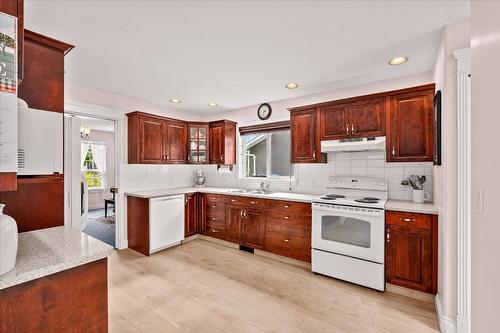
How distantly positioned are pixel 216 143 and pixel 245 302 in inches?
118

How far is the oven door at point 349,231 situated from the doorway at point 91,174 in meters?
2.47

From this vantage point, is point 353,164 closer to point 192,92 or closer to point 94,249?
point 192,92

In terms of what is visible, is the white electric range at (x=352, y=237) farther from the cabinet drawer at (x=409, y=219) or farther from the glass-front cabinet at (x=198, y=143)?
the glass-front cabinet at (x=198, y=143)

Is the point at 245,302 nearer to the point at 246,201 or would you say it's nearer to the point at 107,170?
the point at 246,201

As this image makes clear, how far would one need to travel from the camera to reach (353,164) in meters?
3.37

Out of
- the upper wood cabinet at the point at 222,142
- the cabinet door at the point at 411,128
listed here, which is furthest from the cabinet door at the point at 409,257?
the upper wood cabinet at the point at 222,142

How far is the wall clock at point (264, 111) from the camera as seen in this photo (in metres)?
4.26

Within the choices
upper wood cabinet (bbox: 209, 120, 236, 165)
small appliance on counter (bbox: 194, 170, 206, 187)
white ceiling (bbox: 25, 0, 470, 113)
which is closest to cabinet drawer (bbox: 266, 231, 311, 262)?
upper wood cabinet (bbox: 209, 120, 236, 165)

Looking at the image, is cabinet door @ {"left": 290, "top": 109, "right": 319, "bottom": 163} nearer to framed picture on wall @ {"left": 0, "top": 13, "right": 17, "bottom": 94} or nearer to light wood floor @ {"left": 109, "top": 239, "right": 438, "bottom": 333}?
light wood floor @ {"left": 109, "top": 239, "right": 438, "bottom": 333}

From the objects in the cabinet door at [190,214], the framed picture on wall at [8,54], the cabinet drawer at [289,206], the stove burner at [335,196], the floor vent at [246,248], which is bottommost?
the floor vent at [246,248]

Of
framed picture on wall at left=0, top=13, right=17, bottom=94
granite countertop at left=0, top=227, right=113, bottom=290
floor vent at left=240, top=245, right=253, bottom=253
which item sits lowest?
floor vent at left=240, top=245, right=253, bottom=253

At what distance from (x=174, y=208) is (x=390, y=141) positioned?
10.8ft

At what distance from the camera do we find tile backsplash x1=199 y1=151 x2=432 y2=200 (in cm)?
299

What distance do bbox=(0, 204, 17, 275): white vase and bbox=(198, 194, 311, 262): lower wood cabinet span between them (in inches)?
110
